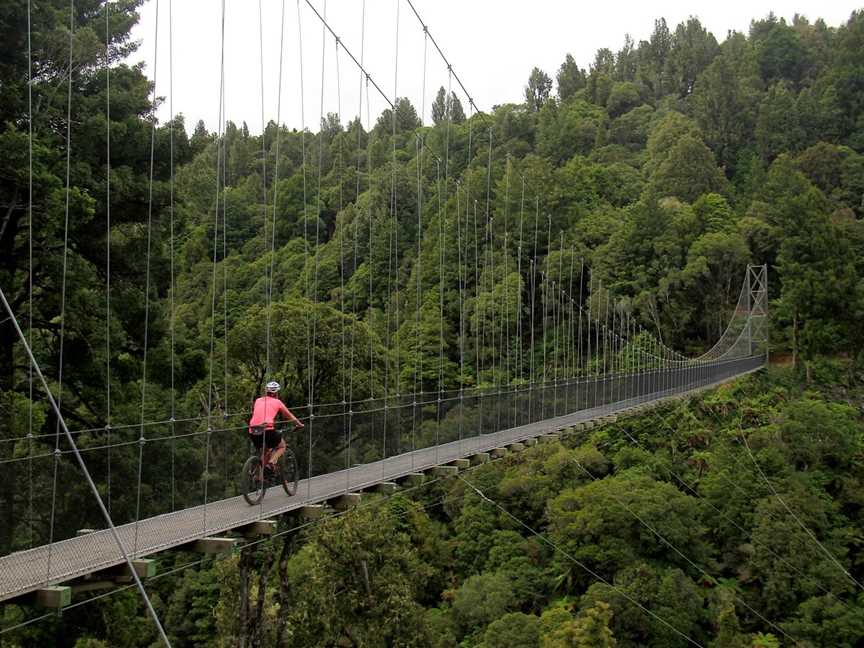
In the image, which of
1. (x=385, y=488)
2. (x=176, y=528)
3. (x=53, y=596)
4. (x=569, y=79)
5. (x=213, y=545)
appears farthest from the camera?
(x=569, y=79)

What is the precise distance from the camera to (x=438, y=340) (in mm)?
24375

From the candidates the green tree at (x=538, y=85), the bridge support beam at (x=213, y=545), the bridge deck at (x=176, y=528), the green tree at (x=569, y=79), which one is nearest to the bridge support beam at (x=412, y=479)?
the bridge deck at (x=176, y=528)

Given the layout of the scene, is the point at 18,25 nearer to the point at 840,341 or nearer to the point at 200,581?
the point at 200,581

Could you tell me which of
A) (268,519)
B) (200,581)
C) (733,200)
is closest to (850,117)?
(733,200)

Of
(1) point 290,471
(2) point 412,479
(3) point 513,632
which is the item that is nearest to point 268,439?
(1) point 290,471

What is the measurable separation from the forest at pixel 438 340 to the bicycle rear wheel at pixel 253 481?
0.49 ft

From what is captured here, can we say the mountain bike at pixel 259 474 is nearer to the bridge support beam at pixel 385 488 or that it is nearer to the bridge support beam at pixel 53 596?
the bridge support beam at pixel 385 488

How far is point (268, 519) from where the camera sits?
5.66 metres

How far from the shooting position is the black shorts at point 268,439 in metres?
5.98

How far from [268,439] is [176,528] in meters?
0.98

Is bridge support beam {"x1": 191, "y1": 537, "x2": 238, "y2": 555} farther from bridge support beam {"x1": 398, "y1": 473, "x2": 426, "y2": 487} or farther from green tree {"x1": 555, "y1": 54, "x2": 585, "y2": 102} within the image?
green tree {"x1": 555, "y1": 54, "x2": 585, "y2": 102}

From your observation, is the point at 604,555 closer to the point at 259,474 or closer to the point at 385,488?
the point at 385,488

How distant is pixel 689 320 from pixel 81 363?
30.6m

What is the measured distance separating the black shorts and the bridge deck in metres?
0.34
